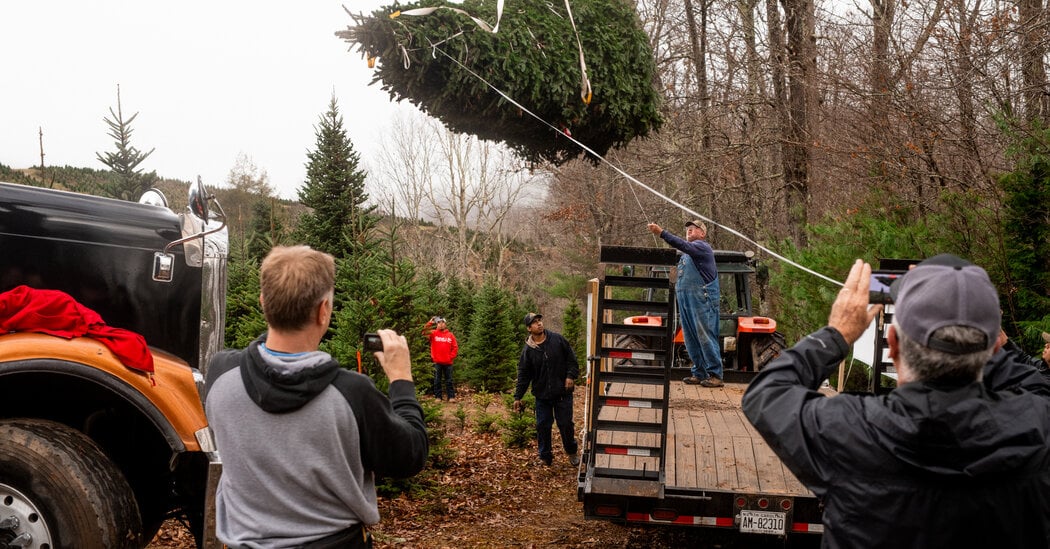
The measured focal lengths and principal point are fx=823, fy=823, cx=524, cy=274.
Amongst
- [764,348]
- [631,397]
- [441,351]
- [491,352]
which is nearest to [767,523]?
[631,397]

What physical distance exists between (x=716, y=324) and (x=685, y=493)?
11.0 ft

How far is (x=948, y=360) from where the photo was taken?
6.31 ft

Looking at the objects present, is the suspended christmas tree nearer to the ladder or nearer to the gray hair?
the ladder

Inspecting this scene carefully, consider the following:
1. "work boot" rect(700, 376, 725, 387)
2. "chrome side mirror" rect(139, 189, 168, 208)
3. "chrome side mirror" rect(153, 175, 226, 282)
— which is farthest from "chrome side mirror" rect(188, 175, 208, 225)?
"work boot" rect(700, 376, 725, 387)

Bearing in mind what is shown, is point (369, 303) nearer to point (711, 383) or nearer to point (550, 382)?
point (550, 382)

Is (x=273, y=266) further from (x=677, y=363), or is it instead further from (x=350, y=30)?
(x=677, y=363)

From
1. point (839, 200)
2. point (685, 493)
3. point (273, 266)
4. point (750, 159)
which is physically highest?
point (750, 159)

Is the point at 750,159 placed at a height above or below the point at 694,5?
below

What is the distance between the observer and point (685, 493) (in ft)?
19.7

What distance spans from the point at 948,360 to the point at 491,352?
65.3 feet

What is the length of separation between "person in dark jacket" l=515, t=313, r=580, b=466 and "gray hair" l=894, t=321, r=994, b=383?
899 cm

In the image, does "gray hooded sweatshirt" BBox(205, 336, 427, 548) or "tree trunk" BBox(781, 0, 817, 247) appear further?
"tree trunk" BBox(781, 0, 817, 247)

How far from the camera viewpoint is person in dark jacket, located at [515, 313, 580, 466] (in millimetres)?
10953

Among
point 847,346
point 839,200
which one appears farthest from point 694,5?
point 847,346
